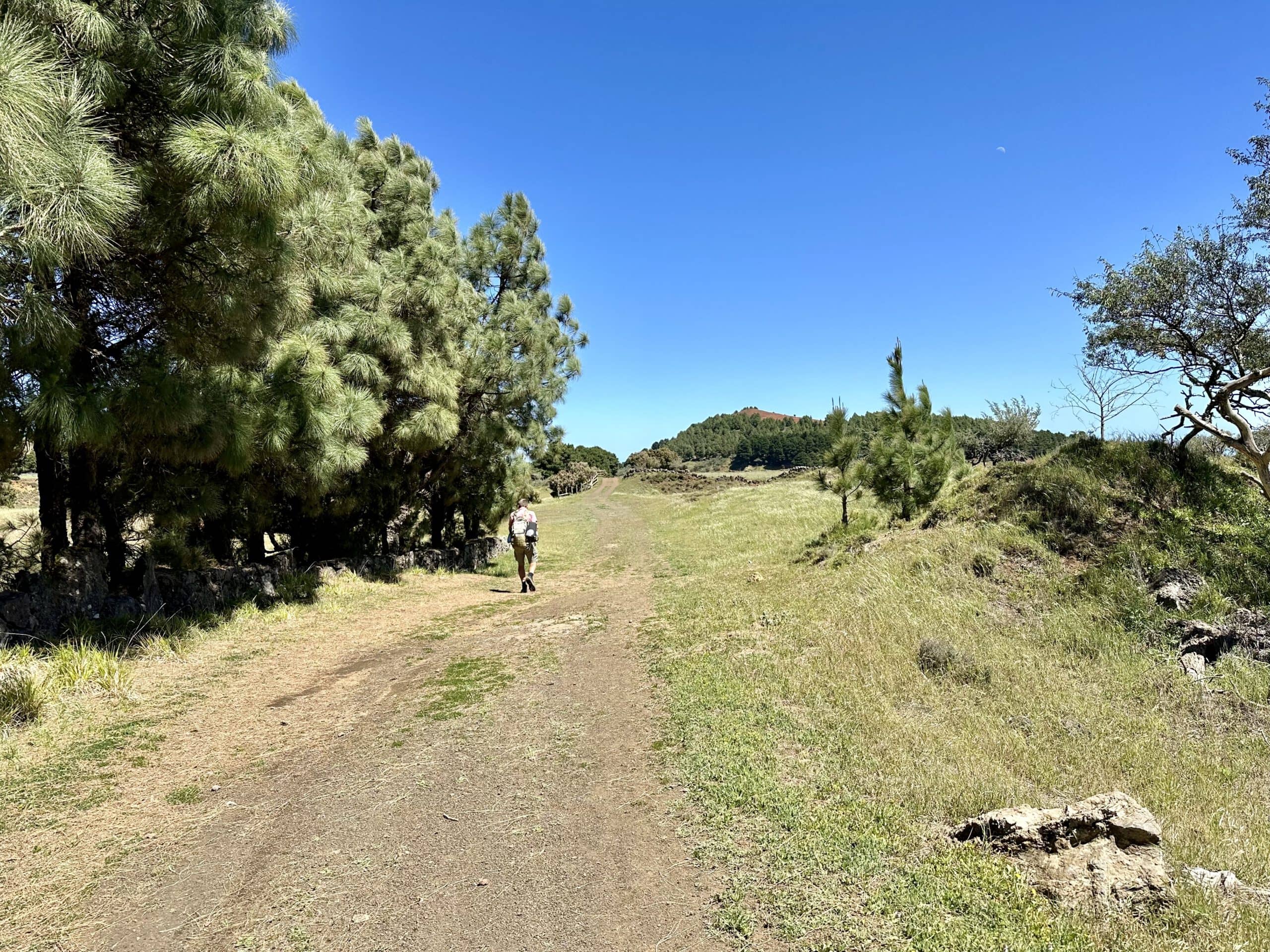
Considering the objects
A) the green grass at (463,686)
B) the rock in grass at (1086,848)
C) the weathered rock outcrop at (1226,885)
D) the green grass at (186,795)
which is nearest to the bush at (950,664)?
the rock in grass at (1086,848)

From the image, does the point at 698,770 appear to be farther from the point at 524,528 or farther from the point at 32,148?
the point at 524,528

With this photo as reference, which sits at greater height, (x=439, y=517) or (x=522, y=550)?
(x=439, y=517)

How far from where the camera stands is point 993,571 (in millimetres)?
8977

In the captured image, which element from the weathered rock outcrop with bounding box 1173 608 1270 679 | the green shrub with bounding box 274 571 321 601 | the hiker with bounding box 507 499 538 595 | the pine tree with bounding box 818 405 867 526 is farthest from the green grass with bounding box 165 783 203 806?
the pine tree with bounding box 818 405 867 526

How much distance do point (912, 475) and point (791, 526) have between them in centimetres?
950

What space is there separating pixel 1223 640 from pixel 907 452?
27.8 ft

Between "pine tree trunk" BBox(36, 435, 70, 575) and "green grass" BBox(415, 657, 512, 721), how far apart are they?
184 inches

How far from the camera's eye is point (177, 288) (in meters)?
6.66

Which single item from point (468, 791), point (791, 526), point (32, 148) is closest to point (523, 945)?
point (468, 791)

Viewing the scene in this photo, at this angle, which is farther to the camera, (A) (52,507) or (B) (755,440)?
(B) (755,440)

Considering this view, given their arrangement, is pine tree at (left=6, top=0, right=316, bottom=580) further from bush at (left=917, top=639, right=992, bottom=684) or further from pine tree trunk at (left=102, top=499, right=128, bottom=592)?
bush at (left=917, top=639, right=992, bottom=684)

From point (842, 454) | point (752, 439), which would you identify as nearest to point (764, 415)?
point (752, 439)

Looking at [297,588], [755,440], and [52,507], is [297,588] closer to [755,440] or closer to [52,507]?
[52,507]

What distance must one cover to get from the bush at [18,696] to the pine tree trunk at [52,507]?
217 cm
